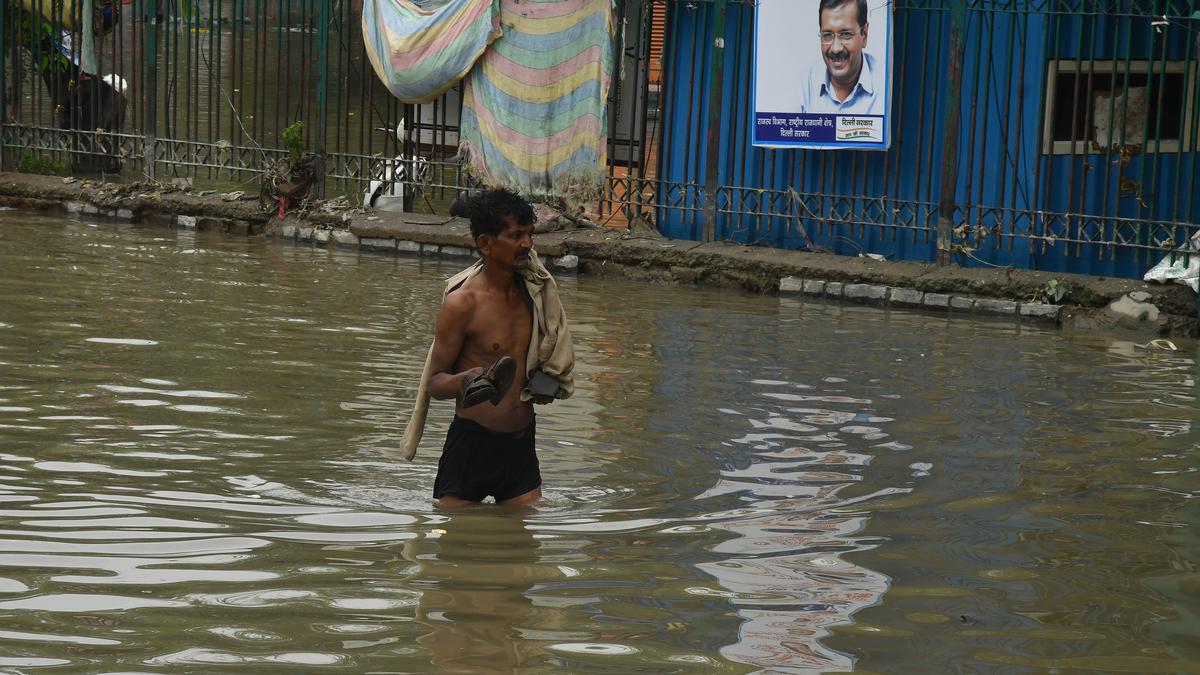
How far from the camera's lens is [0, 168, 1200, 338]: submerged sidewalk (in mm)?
11406

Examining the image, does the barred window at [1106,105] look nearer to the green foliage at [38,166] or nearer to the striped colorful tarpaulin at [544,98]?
the striped colorful tarpaulin at [544,98]

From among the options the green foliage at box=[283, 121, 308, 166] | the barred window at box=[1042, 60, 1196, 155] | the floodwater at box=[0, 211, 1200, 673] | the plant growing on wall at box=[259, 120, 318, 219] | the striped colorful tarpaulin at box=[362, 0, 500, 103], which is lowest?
the floodwater at box=[0, 211, 1200, 673]

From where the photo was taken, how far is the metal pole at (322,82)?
14742mm

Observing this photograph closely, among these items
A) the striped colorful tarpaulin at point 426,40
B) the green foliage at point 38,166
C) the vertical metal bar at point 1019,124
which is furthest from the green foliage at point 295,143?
the vertical metal bar at point 1019,124

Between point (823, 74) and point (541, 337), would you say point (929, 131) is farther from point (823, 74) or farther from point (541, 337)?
point (541, 337)

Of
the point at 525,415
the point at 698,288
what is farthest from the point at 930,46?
the point at 525,415

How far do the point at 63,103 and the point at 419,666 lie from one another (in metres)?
14.2

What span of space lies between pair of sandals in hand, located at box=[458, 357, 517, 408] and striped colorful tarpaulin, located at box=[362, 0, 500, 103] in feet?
29.4

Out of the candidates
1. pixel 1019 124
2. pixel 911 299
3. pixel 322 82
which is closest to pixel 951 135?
pixel 1019 124

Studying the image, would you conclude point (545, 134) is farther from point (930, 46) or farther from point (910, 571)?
point (910, 571)

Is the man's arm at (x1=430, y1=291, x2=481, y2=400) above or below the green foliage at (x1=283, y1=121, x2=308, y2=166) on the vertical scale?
below

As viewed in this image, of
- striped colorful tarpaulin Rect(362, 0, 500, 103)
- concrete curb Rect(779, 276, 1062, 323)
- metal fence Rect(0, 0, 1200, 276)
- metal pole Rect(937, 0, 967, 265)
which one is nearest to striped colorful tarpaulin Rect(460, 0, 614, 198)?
striped colorful tarpaulin Rect(362, 0, 500, 103)

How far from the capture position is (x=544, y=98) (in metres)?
13.8

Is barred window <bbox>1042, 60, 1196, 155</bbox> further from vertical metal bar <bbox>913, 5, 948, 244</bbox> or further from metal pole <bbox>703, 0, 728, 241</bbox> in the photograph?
metal pole <bbox>703, 0, 728, 241</bbox>
